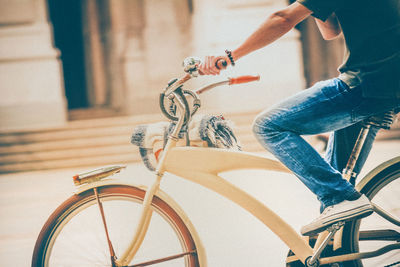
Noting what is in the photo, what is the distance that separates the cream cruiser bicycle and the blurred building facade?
22.4 ft

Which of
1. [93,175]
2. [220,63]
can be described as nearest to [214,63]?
[220,63]

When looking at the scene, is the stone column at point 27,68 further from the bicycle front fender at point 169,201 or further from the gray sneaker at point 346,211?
the gray sneaker at point 346,211

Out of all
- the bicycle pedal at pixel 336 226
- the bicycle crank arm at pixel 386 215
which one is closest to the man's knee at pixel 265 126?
the bicycle pedal at pixel 336 226

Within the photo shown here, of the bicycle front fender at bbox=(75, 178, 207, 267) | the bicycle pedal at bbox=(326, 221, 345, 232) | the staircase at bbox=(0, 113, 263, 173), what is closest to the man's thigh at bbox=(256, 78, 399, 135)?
the bicycle pedal at bbox=(326, 221, 345, 232)

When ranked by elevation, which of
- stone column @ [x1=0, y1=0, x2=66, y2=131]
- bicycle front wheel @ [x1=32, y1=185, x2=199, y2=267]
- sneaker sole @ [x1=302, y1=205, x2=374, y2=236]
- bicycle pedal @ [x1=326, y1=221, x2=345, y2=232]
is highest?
stone column @ [x1=0, y1=0, x2=66, y2=131]

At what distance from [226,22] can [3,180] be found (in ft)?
19.1

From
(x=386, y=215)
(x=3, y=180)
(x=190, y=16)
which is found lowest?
(x=386, y=215)

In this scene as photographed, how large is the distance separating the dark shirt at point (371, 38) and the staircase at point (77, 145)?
20.5 feet

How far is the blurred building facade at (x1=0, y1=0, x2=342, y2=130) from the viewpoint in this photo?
9383 millimetres

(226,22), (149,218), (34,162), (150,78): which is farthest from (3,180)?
(149,218)

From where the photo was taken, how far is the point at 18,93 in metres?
9.45

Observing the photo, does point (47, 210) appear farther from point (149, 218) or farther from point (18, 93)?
point (18, 93)

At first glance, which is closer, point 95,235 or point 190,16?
point 95,235

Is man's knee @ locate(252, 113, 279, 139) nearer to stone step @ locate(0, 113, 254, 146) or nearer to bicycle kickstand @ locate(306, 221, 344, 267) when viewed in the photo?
bicycle kickstand @ locate(306, 221, 344, 267)
